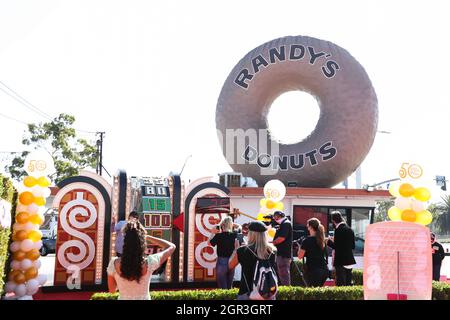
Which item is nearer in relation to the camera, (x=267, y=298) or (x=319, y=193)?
(x=267, y=298)

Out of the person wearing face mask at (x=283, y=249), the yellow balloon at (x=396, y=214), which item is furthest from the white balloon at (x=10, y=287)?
the yellow balloon at (x=396, y=214)

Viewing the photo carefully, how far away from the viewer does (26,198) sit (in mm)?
8250

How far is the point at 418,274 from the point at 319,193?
8064 millimetres

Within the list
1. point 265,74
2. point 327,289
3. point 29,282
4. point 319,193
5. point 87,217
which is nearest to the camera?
point 327,289

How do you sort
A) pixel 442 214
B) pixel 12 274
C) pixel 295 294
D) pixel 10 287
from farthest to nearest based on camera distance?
pixel 442 214
pixel 12 274
pixel 10 287
pixel 295 294

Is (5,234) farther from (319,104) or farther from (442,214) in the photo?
(442,214)

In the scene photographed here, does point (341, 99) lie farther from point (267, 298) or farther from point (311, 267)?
point (267, 298)

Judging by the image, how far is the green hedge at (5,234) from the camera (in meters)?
7.30

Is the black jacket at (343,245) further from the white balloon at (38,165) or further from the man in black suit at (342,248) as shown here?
the white balloon at (38,165)

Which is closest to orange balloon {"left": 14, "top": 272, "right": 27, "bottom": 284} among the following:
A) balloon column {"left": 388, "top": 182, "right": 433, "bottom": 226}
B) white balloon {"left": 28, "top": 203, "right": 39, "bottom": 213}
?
white balloon {"left": 28, "top": 203, "right": 39, "bottom": 213}

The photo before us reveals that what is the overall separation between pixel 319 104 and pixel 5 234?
385 inches

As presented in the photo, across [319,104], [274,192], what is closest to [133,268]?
[274,192]
